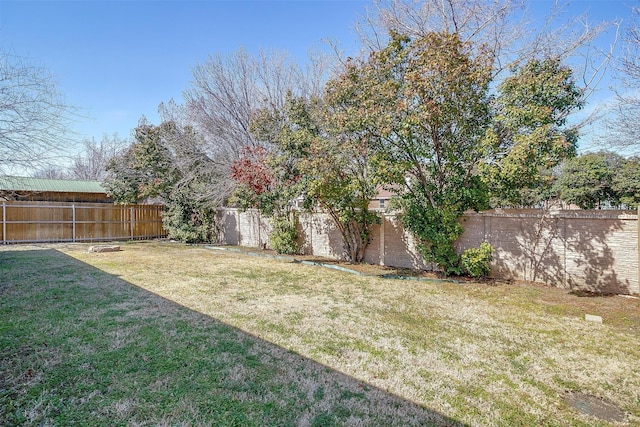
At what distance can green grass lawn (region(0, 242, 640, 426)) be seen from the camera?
8.39 feet

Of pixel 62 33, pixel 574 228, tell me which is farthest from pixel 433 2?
pixel 62 33

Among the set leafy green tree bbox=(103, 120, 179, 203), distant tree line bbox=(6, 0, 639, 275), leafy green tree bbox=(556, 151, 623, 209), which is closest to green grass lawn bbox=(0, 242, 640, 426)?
distant tree line bbox=(6, 0, 639, 275)

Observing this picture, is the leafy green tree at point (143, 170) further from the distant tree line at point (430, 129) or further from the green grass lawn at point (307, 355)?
the green grass lawn at point (307, 355)

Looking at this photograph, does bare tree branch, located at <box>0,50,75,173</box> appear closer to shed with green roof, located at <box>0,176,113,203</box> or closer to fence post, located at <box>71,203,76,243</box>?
fence post, located at <box>71,203,76,243</box>

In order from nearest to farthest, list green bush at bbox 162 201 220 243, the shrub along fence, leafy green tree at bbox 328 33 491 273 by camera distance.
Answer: the shrub along fence → leafy green tree at bbox 328 33 491 273 → green bush at bbox 162 201 220 243

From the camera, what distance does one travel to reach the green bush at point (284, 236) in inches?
443

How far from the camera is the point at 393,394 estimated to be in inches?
110

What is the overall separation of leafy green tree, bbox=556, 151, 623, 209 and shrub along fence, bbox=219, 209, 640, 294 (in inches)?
384

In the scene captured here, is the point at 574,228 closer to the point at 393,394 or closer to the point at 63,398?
the point at 393,394

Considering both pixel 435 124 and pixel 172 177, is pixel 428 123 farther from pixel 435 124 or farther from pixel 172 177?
pixel 172 177

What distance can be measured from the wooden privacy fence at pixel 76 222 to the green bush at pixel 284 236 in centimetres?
877

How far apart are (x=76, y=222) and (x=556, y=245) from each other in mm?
17855

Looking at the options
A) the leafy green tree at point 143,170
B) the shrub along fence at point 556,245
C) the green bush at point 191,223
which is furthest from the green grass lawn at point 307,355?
the leafy green tree at point 143,170

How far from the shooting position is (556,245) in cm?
684
